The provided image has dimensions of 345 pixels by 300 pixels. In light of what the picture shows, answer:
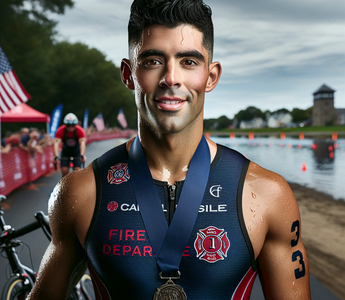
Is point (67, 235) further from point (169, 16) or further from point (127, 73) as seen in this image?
point (169, 16)

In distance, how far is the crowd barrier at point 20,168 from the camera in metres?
11.6

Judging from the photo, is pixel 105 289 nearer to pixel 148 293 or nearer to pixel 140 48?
pixel 148 293

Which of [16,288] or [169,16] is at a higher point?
[169,16]

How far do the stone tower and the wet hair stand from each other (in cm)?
11175

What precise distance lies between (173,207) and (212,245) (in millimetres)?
242

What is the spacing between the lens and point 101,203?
1.75 metres

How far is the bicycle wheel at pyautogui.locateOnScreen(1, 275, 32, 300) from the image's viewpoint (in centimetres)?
381

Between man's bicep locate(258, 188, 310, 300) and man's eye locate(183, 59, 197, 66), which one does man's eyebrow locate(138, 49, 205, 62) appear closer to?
man's eye locate(183, 59, 197, 66)

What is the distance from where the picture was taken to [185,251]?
1.67m

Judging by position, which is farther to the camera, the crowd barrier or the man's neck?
the crowd barrier

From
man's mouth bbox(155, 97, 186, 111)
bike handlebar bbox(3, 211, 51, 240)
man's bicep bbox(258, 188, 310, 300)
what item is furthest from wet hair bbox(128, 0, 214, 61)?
bike handlebar bbox(3, 211, 51, 240)

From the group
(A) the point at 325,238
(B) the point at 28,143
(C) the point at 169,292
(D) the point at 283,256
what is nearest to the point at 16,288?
(C) the point at 169,292

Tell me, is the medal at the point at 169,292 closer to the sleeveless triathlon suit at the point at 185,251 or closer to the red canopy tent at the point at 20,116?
the sleeveless triathlon suit at the point at 185,251

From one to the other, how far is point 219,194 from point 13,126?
3938cm
